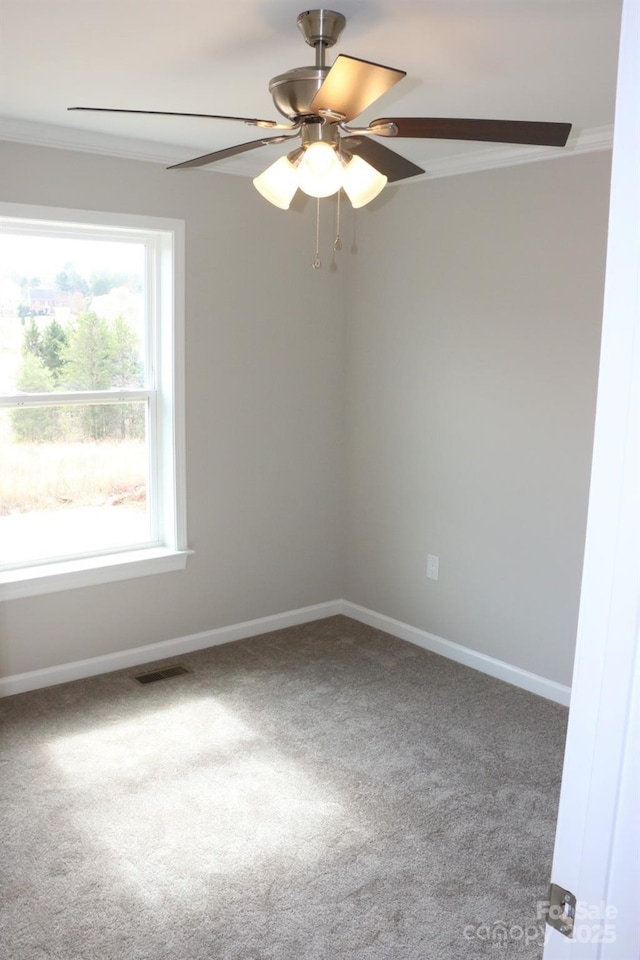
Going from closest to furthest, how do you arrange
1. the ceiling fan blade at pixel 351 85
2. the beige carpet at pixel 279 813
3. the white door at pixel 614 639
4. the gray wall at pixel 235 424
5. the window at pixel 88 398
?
1. the white door at pixel 614 639
2. the ceiling fan blade at pixel 351 85
3. the beige carpet at pixel 279 813
4. the window at pixel 88 398
5. the gray wall at pixel 235 424

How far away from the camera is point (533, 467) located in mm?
3607

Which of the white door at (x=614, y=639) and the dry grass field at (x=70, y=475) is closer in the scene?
the white door at (x=614, y=639)

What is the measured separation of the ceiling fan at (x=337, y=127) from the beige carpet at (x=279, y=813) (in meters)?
1.97

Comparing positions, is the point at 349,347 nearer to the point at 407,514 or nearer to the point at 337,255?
the point at 337,255

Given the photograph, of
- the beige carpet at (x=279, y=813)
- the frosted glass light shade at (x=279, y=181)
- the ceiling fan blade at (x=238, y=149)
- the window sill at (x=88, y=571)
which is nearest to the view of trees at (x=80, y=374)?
the window sill at (x=88, y=571)

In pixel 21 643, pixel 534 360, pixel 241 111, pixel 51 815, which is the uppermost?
pixel 241 111

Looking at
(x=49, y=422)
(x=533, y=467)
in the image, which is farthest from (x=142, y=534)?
(x=533, y=467)

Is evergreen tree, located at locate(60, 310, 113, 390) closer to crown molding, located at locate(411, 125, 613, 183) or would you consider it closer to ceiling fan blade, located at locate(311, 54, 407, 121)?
crown molding, located at locate(411, 125, 613, 183)

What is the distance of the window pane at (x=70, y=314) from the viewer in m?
3.51

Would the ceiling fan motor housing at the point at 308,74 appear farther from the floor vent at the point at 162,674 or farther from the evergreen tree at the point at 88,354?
the floor vent at the point at 162,674

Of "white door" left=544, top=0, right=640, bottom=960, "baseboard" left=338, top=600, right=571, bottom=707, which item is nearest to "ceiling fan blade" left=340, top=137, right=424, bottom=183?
"white door" left=544, top=0, right=640, bottom=960

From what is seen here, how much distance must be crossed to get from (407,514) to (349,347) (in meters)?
0.98

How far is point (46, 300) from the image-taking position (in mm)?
3572

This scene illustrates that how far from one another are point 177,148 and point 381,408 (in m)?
1.62
